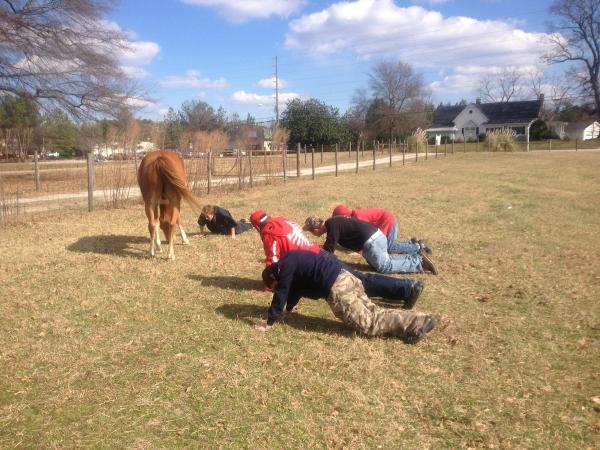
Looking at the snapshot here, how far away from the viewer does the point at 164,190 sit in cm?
741

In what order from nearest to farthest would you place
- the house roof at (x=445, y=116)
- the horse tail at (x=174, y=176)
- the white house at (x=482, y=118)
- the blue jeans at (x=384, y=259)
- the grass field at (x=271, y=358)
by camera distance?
the grass field at (x=271, y=358) → the blue jeans at (x=384, y=259) → the horse tail at (x=174, y=176) → the white house at (x=482, y=118) → the house roof at (x=445, y=116)

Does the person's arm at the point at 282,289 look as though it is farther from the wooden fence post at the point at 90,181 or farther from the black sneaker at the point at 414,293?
the wooden fence post at the point at 90,181

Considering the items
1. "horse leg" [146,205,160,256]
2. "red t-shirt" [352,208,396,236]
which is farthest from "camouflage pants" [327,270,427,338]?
"horse leg" [146,205,160,256]

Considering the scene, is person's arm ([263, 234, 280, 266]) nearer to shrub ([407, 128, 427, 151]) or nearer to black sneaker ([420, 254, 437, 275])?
black sneaker ([420, 254, 437, 275])

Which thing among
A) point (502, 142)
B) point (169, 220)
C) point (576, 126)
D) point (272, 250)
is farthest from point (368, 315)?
point (576, 126)

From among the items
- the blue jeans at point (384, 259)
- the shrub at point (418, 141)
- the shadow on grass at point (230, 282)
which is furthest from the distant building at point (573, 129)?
the shadow on grass at point (230, 282)

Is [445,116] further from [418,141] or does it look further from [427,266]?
[427,266]

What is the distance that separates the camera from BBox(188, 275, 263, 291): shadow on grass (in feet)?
20.0

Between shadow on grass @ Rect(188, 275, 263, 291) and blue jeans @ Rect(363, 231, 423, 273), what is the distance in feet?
4.93

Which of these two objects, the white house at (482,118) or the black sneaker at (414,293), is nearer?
the black sneaker at (414,293)

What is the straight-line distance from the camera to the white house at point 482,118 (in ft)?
235

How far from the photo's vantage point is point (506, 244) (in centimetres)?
841

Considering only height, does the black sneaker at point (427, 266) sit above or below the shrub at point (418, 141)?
below

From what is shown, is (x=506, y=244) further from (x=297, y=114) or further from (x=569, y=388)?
(x=297, y=114)
